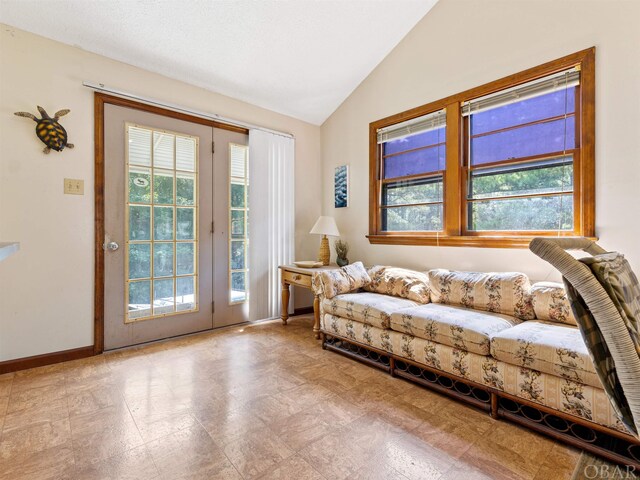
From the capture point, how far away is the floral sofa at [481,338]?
1.52 m

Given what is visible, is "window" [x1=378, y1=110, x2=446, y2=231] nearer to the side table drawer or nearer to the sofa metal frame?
the side table drawer

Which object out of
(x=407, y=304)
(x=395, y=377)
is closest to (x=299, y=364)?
(x=395, y=377)

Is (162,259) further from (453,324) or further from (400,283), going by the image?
(453,324)

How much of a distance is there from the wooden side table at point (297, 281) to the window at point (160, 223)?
3.06ft

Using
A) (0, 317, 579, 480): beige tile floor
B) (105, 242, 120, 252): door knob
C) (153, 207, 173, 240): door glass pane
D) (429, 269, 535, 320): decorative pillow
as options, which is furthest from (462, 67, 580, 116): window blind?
(105, 242, 120, 252): door knob

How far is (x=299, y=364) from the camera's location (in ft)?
8.18

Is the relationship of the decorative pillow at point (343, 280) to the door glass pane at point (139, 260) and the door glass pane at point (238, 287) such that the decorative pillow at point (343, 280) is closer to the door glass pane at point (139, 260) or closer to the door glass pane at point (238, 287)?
the door glass pane at point (238, 287)

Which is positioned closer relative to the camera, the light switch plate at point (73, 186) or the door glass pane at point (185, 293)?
the light switch plate at point (73, 186)

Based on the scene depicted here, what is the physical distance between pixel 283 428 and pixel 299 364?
83 cm

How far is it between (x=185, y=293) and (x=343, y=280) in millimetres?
1589

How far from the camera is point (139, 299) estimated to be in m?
2.89

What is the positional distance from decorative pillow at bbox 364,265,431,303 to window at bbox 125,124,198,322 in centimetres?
181

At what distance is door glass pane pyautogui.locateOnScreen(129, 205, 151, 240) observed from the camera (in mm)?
2848

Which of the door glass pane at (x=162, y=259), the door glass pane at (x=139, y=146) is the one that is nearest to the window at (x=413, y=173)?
the door glass pane at (x=162, y=259)
